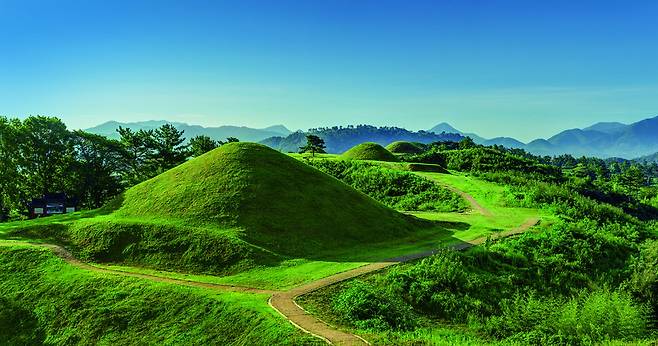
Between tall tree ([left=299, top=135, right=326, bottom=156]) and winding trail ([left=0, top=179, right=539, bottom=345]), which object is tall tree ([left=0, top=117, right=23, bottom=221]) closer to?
winding trail ([left=0, top=179, right=539, bottom=345])

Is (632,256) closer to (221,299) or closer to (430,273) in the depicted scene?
(430,273)

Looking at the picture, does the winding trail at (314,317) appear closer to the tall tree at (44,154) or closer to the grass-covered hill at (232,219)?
the grass-covered hill at (232,219)

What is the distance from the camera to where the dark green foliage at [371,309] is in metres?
17.3

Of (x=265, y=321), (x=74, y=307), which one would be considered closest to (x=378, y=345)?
(x=265, y=321)

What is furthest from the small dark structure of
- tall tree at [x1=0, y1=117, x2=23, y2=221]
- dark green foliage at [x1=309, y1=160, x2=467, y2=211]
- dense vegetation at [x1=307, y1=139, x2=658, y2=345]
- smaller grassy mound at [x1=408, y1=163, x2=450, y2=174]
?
smaller grassy mound at [x1=408, y1=163, x2=450, y2=174]

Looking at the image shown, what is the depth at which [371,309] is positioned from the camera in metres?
18.1

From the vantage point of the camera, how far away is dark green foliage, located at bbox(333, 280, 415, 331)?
1730 centimetres

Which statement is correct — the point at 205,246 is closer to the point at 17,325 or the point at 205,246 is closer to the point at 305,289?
the point at 305,289

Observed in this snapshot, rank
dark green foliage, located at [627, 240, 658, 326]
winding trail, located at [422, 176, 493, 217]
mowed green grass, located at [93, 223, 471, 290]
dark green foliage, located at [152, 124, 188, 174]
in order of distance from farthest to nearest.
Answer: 1. dark green foliage, located at [152, 124, 188, 174]
2. winding trail, located at [422, 176, 493, 217]
3. dark green foliage, located at [627, 240, 658, 326]
4. mowed green grass, located at [93, 223, 471, 290]

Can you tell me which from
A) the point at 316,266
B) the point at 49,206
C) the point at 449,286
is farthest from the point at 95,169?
the point at 449,286

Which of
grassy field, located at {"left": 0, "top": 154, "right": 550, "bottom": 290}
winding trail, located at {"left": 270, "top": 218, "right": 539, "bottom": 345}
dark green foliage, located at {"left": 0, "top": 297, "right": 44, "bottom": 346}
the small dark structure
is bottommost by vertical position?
dark green foliage, located at {"left": 0, "top": 297, "right": 44, "bottom": 346}

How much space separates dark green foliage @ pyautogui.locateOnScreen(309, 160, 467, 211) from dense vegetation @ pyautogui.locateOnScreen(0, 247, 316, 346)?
33.9 metres

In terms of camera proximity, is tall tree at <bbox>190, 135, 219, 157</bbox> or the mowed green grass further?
tall tree at <bbox>190, 135, 219, 157</bbox>

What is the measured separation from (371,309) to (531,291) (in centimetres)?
1001
